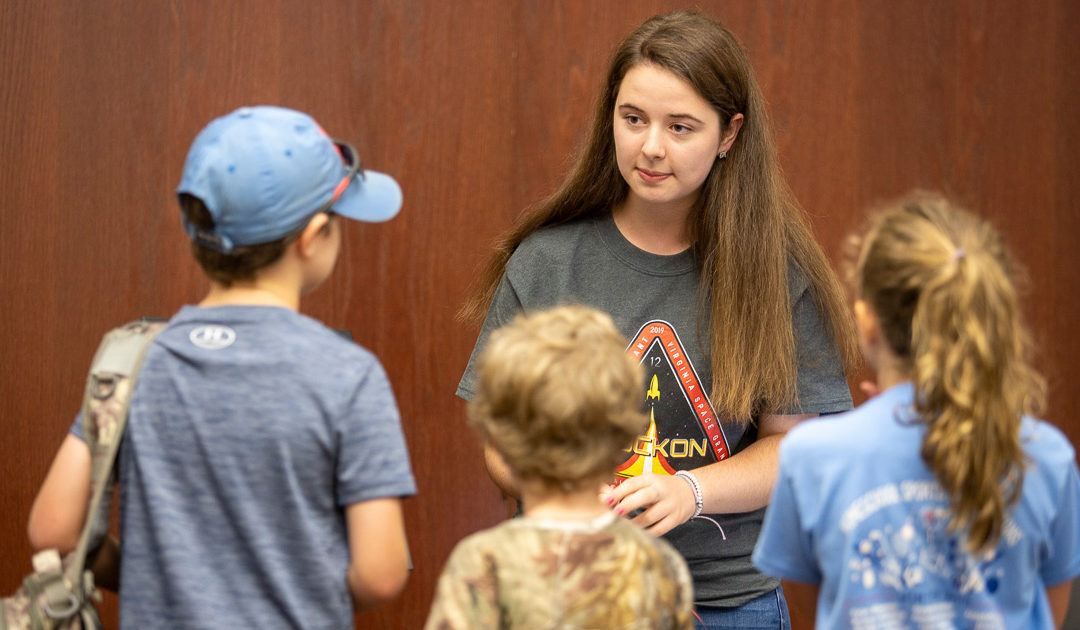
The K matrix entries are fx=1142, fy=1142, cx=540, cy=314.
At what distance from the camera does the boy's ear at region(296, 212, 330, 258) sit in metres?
1.49

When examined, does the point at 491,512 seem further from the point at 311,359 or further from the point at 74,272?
the point at 311,359

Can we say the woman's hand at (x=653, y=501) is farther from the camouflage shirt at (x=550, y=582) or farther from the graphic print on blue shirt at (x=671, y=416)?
the camouflage shirt at (x=550, y=582)

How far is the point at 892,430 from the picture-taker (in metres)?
1.33

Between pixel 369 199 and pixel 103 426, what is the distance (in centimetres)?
46

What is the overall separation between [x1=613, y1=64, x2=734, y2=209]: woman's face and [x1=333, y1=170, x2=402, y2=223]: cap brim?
1.52ft

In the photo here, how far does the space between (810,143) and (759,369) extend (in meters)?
1.03

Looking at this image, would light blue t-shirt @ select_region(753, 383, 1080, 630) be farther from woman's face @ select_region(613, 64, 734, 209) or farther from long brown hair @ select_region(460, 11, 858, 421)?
woman's face @ select_region(613, 64, 734, 209)

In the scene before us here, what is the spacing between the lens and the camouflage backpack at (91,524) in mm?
1424

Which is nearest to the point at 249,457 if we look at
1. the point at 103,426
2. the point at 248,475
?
the point at 248,475

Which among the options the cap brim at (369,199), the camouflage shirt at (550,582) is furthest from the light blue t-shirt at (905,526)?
the cap brim at (369,199)

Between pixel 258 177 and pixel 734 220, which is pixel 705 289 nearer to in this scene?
pixel 734 220

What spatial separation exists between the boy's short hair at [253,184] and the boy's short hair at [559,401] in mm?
338

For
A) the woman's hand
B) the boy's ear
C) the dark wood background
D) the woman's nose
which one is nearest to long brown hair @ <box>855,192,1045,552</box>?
the woman's hand

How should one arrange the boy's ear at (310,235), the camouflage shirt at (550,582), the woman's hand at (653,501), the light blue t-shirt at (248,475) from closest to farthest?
the camouflage shirt at (550,582) < the light blue t-shirt at (248,475) < the boy's ear at (310,235) < the woman's hand at (653,501)
